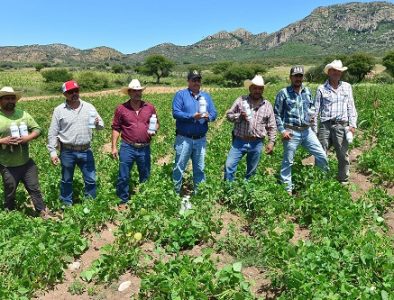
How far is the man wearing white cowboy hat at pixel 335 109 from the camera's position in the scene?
738 cm

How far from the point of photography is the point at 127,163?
718 centimetres

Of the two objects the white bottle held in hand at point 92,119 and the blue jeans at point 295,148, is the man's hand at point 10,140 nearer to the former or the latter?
the white bottle held in hand at point 92,119

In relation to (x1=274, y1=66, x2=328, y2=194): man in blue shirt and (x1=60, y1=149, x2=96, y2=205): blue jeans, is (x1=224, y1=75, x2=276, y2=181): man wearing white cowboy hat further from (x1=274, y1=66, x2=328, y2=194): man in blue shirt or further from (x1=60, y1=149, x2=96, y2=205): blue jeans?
(x1=60, y1=149, x2=96, y2=205): blue jeans

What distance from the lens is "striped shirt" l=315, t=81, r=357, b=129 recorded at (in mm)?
7387

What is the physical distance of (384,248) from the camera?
470 centimetres

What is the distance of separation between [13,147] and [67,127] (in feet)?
2.86

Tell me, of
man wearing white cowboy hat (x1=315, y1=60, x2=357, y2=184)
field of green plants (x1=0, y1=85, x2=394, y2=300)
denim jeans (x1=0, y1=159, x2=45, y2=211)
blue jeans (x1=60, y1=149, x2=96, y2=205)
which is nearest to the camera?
field of green plants (x1=0, y1=85, x2=394, y2=300)

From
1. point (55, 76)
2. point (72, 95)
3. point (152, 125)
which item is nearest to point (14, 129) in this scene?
point (72, 95)

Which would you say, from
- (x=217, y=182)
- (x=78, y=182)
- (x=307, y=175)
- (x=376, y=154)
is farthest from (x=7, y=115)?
(x=376, y=154)

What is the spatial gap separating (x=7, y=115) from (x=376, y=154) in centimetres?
734

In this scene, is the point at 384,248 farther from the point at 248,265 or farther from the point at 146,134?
the point at 146,134

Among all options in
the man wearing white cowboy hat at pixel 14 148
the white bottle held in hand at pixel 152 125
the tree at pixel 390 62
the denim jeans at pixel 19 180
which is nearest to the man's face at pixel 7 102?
the man wearing white cowboy hat at pixel 14 148

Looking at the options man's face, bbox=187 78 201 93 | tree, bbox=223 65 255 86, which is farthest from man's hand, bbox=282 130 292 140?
tree, bbox=223 65 255 86

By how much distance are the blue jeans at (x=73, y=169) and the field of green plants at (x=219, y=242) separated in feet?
1.13
